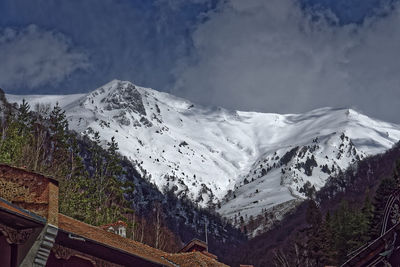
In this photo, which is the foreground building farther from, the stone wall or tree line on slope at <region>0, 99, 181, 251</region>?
tree line on slope at <region>0, 99, 181, 251</region>

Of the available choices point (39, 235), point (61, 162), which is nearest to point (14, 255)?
point (39, 235)

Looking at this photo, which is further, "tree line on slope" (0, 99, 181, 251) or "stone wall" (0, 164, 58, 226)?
"tree line on slope" (0, 99, 181, 251)

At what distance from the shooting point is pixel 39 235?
56.3ft

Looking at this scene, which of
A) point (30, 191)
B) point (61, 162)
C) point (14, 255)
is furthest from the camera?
point (61, 162)

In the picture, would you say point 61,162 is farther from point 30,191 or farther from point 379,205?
point 30,191

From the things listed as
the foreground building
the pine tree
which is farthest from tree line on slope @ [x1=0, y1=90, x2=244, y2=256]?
the pine tree

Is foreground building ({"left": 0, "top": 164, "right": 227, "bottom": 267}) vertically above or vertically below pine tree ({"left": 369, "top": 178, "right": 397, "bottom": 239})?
below

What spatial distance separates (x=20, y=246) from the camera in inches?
666

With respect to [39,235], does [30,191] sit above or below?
above

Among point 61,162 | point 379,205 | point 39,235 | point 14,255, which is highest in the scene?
point 61,162

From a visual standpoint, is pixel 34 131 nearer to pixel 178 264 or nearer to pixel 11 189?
pixel 178 264

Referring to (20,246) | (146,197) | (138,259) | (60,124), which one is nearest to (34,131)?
(60,124)

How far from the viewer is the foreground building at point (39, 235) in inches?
656

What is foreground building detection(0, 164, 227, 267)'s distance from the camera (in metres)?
16.7
